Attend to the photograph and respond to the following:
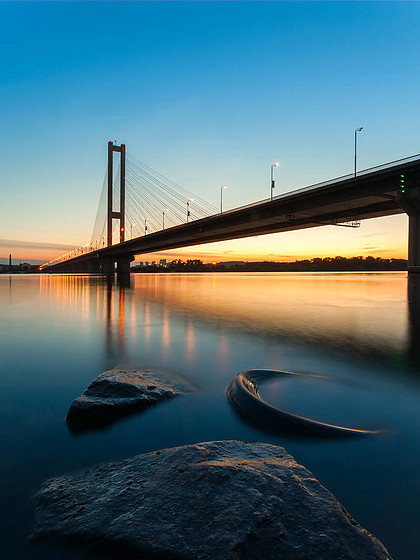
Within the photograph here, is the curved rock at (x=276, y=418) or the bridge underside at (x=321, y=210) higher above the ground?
the bridge underside at (x=321, y=210)

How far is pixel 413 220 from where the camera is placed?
141 ft

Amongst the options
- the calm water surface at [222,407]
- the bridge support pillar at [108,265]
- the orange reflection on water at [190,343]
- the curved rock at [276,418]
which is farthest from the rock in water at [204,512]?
the bridge support pillar at [108,265]

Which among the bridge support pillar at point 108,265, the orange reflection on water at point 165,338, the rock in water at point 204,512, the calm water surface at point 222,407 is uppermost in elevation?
the bridge support pillar at point 108,265

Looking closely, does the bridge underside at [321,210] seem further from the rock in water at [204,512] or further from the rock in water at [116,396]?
the rock in water at [204,512]

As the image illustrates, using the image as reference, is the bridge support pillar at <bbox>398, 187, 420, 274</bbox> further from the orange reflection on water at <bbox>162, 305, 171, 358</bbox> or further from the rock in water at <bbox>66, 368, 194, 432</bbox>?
the rock in water at <bbox>66, 368, 194, 432</bbox>

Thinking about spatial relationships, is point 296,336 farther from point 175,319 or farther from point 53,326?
point 53,326

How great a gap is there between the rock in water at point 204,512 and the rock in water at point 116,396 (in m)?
1.19

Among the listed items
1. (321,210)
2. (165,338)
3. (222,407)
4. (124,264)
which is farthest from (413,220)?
(124,264)

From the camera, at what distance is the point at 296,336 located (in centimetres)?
967

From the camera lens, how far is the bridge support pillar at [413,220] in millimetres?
30719

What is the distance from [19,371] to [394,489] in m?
6.29

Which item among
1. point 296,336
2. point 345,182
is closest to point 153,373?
point 296,336

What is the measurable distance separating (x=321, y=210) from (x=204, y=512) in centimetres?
3779

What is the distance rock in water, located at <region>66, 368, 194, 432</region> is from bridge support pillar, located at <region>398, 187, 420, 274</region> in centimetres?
3353
